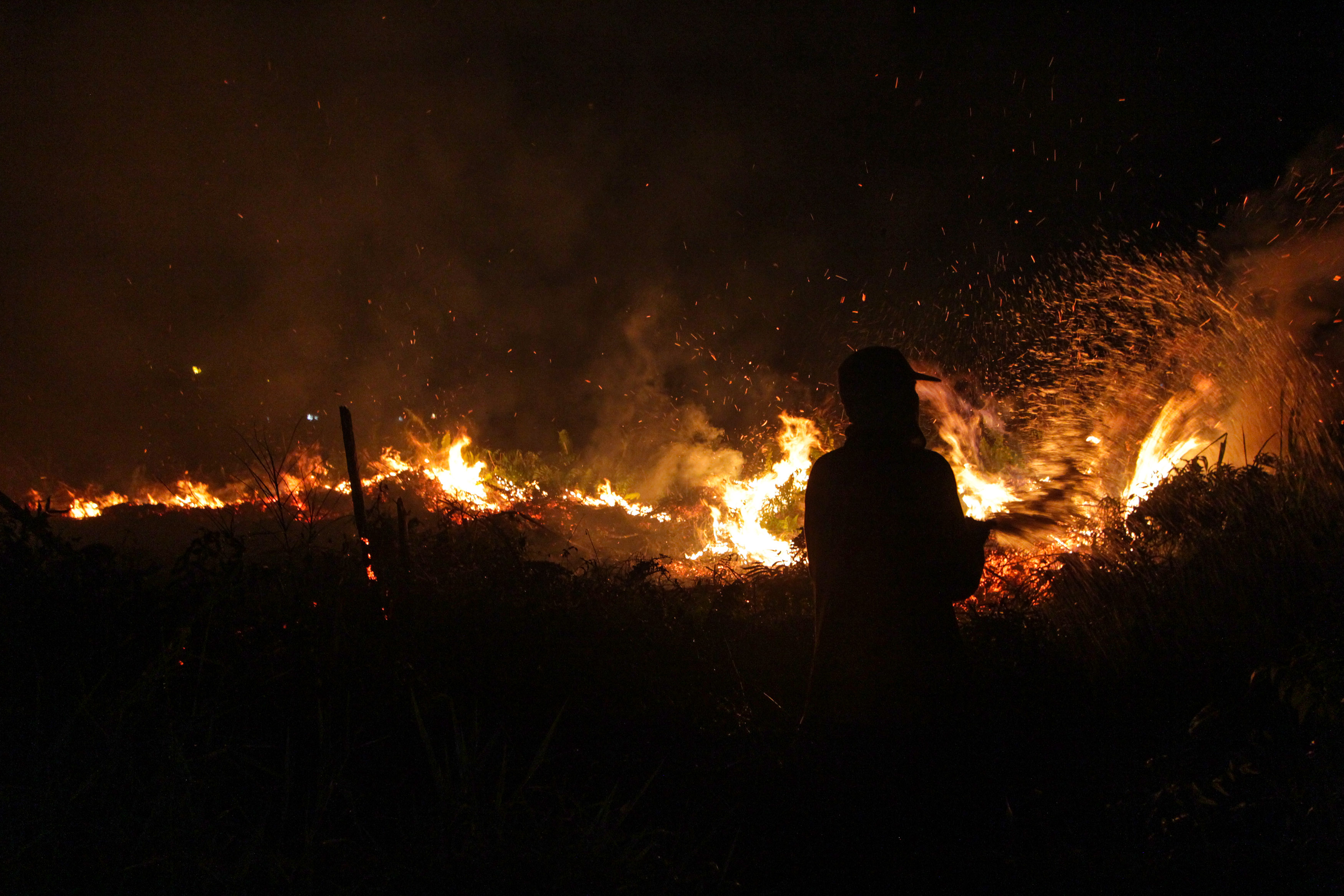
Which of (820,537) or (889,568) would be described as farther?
(820,537)

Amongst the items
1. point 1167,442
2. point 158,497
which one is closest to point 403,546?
point 1167,442

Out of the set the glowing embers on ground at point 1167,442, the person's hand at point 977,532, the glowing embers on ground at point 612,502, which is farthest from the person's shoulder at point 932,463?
the glowing embers on ground at point 612,502

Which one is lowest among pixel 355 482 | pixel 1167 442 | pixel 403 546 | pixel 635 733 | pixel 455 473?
pixel 635 733

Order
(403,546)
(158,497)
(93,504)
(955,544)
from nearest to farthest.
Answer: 1. (955,544)
2. (403,546)
3. (93,504)
4. (158,497)

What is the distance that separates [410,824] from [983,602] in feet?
15.1

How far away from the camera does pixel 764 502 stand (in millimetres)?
12172

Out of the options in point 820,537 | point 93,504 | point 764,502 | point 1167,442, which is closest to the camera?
point 820,537

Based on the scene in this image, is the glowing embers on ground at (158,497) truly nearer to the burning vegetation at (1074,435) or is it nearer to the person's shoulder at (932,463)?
the burning vegetation at (1074,435)

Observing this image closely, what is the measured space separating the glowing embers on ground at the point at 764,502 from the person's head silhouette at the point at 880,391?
838cm

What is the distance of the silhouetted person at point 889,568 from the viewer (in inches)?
86.0

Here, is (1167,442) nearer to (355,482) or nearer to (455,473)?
(355,482)

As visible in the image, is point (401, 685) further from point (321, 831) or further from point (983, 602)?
point (983, 602)

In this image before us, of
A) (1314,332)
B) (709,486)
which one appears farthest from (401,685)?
(709,486)

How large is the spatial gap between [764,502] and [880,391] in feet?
32.9
